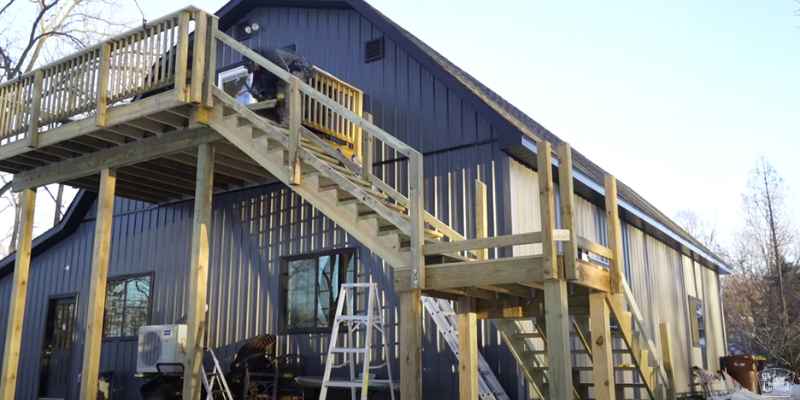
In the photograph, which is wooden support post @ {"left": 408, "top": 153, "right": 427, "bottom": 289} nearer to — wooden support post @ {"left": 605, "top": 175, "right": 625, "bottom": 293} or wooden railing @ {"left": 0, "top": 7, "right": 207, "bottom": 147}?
wooden support post @ {"left": 605, "top": 175, "right": 625, "bottom": 293}

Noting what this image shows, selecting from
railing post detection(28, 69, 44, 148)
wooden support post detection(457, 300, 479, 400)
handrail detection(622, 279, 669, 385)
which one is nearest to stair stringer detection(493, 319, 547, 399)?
wooden support post detection(457, 300, 479, 400)

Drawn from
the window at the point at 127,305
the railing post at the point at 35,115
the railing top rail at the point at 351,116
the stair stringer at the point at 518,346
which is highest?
the railing post at the point at 35,115

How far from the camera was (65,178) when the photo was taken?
10555 mm

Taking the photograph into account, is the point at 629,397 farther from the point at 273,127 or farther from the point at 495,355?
the point at 273,127

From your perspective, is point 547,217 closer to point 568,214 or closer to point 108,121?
point 568,214

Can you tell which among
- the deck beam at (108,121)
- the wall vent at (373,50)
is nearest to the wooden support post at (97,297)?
the deck beam at (108,121)

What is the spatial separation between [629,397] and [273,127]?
734cm

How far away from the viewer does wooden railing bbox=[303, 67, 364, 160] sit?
32.8 feet

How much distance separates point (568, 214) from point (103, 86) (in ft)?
20.5

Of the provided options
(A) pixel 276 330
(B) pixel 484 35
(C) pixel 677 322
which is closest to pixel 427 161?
(A) pixel 276 330

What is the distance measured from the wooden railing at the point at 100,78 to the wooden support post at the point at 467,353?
13.6 feet

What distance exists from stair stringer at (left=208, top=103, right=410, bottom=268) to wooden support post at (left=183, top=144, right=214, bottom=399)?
544 millimetres

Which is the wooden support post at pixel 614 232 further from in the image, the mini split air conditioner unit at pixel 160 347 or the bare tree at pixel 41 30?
the bare tree at pixel 41 30

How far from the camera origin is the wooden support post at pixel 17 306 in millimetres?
9906
